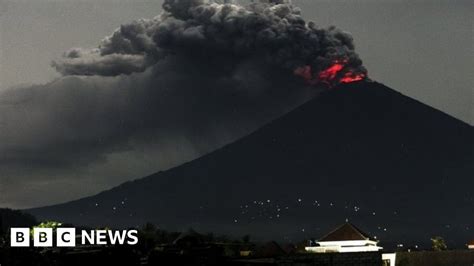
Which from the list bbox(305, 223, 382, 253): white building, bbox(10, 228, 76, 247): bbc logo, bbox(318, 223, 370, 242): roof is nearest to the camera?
bbox(10, 228, 76, 247): bbc logo

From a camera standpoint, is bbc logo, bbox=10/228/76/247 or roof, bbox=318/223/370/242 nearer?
bbc logo, bbox=10/228/76/247

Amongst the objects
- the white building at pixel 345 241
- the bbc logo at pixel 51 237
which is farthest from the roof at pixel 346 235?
the bbc logo at pixel 51 237

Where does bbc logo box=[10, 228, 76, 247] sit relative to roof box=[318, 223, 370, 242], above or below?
below

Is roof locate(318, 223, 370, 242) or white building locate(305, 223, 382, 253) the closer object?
white building locate(305, 223, 382, 253)

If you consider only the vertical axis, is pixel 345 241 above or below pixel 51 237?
above

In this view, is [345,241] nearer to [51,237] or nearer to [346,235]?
[346,235]

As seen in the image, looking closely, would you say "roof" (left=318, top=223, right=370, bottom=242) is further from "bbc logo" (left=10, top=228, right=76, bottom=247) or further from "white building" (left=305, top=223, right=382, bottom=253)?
"bbc logo" (left=10, top=228, right=76, bottom=247)

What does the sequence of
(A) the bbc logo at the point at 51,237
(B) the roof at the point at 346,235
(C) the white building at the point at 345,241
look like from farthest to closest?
(B) the roof at the point at 346,235
(C) the white building at the point at 345,241
(A) the bbc logo at the point at 51,237

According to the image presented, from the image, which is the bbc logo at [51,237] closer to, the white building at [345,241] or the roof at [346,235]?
the white building at [345,241]

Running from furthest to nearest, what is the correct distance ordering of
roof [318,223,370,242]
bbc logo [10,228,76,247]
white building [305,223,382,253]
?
roof [318,223,370,242]
white building [305,223,382,253]
bbc logo [10,228,76,247]

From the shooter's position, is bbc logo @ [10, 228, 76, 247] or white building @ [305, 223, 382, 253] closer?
bbc logo @ [10, 228, 76, 247]

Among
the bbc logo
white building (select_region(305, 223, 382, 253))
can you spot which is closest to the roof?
white building (select_region(305, 223, 382, 253))

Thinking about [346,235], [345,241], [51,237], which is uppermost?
[346,235]

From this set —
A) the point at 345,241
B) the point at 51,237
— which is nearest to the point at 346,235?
the point at 345,241
